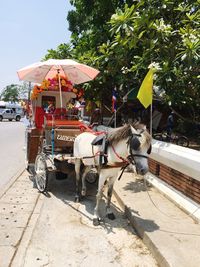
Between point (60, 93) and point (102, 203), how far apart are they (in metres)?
3.40

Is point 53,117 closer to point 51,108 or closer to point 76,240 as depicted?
point 51,108

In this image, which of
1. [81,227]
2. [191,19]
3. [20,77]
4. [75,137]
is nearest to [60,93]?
[20,77]

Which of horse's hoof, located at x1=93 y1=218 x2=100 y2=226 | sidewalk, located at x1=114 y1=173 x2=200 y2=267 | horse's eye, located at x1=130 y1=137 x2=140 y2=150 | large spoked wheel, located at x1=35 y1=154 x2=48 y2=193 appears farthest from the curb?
large spoked wheel, located at x1=35 y1=154 x2=48 y2=193

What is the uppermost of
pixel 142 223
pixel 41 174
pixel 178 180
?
pixel 178 180

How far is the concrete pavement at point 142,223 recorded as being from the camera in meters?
5.03

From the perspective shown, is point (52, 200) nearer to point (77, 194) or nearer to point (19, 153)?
point (77, 194)

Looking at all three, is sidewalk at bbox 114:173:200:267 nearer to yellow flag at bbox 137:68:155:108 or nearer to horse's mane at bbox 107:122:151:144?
horse's mane at bbox 107:122:151:144

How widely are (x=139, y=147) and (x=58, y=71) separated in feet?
16.8

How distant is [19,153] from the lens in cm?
1591

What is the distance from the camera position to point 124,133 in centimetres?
620

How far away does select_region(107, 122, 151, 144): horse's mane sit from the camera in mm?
6023

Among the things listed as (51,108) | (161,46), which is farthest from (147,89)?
(51,108)

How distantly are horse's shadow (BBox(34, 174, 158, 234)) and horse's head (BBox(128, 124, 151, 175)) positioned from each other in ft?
3.24

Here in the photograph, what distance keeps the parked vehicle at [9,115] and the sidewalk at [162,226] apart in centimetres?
4897
